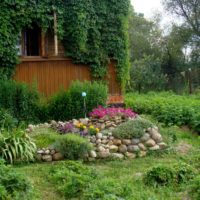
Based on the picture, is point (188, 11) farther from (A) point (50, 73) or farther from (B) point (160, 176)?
(B) point (160, 176)

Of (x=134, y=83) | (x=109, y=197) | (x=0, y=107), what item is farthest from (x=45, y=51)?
(x=134, y=83)

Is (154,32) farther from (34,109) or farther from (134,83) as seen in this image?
(34,109)

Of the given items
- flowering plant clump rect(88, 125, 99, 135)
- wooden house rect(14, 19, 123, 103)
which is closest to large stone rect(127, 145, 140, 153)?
flowering plant clump rect(88, 125, 99, 135)

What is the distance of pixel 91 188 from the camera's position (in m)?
6.16

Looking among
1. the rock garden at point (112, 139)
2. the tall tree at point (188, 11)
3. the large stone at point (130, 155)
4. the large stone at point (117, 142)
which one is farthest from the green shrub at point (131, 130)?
the tall tree at point (188, 11)

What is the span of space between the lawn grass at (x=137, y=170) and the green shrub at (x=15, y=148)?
0.81ft

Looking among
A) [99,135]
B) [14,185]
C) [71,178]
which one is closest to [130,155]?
[99,135]

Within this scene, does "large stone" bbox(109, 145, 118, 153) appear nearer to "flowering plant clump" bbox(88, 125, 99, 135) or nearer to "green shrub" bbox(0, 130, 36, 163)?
"flowering plant clump" bbox(88, 125, 99, 135)

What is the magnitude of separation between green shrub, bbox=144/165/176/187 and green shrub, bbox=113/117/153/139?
2607 millimetres

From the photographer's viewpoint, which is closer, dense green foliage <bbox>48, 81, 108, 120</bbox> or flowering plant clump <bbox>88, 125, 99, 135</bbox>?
flowering plant clump <bbox>88, 125, 99, 135</bbox>

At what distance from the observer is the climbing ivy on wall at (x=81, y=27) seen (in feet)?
45.9

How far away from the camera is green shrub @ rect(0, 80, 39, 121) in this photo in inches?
512

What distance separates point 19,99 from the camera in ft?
43.4

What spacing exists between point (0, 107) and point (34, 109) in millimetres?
1191
